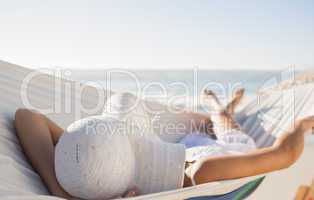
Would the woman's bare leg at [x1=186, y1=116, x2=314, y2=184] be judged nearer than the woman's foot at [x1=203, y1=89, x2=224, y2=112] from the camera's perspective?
Yes

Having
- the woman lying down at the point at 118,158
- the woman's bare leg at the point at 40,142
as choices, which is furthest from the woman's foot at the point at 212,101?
the woman's bare leg at the point at 40,142

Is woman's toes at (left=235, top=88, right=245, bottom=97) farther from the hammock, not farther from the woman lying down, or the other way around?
the woman lying down

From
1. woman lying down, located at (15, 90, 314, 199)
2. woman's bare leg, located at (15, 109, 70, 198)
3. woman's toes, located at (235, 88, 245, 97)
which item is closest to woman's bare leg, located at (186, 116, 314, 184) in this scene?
woman lying down, located at (15, 90, 314, 199)

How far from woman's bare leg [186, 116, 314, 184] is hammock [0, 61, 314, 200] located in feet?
0.14

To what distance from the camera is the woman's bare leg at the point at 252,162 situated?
97 cm

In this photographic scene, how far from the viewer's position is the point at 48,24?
418 centimetres

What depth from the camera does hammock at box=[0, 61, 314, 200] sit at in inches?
33.9

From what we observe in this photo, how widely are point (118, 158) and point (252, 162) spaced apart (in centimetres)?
39

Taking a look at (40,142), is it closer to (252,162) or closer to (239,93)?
(252,162)

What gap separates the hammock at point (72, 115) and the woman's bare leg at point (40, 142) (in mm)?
24

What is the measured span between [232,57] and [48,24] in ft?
8.09

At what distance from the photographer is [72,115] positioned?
1.56m

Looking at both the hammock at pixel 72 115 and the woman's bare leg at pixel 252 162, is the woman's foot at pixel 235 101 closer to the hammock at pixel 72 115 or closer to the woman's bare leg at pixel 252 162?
the hammock at pixel 72 115

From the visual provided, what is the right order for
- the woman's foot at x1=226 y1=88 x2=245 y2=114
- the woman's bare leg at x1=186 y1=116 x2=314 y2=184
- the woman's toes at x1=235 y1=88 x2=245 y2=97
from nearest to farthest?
the woman's bare leg at x1=186 y1=116 x2=314 y2=184 < the woman's foot at x1=226 y1=88 x2=245 y2=114 < the woman's toes at x1=235 y1=88 x2=245 y2=97
